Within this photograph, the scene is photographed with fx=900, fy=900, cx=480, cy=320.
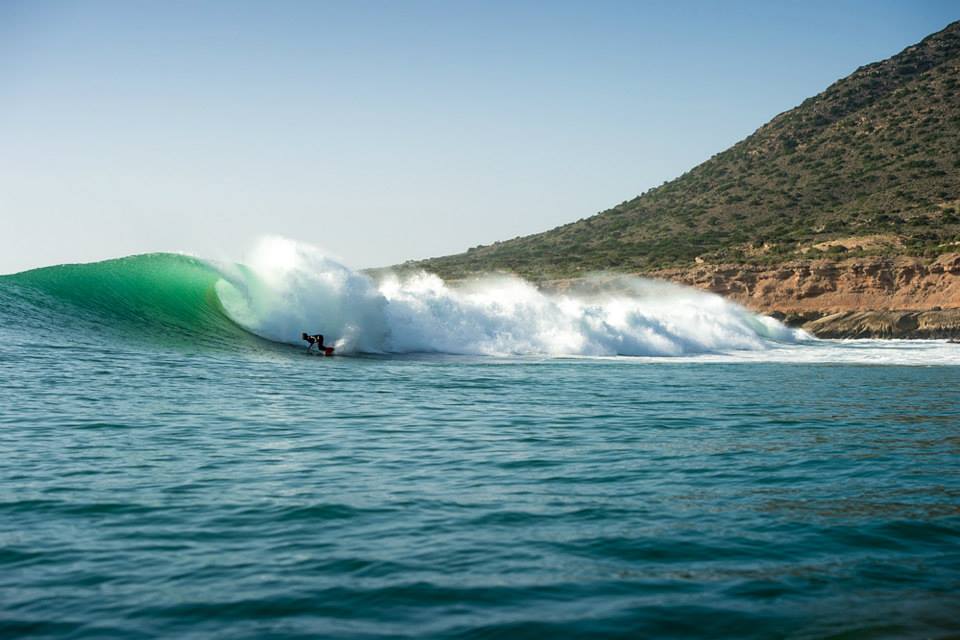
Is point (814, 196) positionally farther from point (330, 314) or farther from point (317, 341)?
point (317, 341)

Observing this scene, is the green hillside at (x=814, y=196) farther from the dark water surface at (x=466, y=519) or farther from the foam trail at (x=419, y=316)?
the dark water surface at (x=466, y=519)

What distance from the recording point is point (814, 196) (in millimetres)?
62844

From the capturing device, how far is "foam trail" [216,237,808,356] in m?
23.9

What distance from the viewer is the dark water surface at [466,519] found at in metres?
4.41

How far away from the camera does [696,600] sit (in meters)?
4.61

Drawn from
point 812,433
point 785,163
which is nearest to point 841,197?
point 785,163

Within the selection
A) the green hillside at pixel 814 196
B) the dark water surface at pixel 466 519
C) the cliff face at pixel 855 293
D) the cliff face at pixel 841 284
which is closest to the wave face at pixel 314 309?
the dark water surface at pixel 466 519

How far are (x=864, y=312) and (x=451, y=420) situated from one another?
107 feet

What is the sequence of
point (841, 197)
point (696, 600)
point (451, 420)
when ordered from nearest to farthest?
point (696, 600)
point (451, 420)
point (841, 197)

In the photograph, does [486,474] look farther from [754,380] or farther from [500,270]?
[500,270]

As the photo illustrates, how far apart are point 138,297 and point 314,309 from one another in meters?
4.67

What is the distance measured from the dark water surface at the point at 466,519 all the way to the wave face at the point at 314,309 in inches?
412

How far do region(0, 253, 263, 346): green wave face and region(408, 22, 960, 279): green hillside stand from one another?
102 feet

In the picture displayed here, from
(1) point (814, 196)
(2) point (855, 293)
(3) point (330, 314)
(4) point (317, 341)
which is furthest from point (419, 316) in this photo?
(1) point (814, 196)
